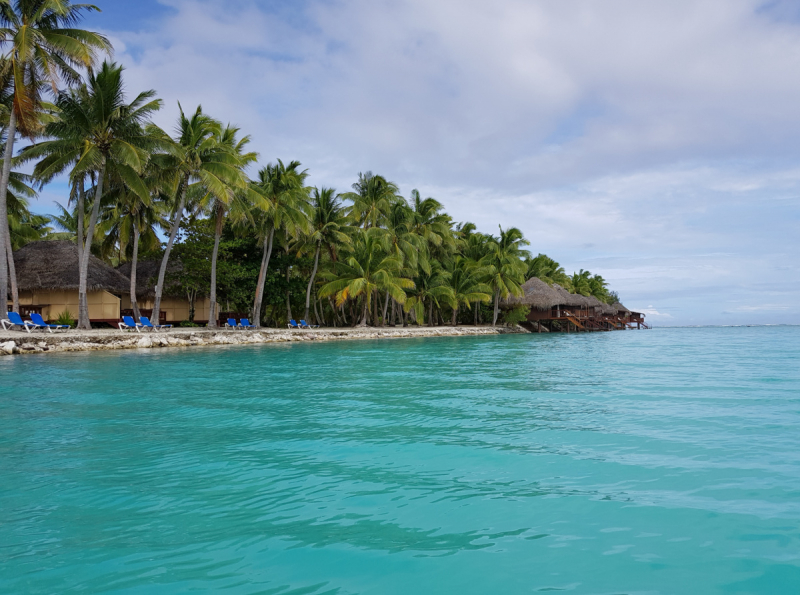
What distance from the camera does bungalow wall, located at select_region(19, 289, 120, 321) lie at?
2636 centimetres

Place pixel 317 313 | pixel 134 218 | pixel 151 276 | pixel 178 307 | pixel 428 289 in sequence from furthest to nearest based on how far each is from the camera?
pixel 317 313
pixel 428 289
pixel 178 307
pixel 151 276
pixel 134 218

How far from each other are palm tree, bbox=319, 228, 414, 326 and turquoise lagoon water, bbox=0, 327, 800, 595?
21.2 m

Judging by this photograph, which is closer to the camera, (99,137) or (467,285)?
(99,137)

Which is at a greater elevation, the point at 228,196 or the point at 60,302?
the point at 228,196

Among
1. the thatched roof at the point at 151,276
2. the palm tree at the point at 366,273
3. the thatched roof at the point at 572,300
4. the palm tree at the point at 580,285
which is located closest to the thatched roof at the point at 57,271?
the thatched roof at the point at 151,276

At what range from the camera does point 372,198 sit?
34.5 m

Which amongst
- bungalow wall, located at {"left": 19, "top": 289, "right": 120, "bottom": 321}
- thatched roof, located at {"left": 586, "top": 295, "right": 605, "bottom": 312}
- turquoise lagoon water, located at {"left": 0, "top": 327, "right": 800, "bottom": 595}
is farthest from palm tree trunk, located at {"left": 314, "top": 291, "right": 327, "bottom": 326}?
turquoise lagoon water, located at {"left": 0, "top": 327, "right": 800, "bottom": 595}

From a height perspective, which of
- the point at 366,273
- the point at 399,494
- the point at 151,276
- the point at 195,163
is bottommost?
the point at 399,494

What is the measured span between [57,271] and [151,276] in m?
4.92

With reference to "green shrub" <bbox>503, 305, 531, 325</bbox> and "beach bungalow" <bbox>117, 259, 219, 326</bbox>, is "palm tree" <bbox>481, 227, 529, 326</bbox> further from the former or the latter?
"beach bungalow" <bbox>117, 259, 219, 326</bbox>

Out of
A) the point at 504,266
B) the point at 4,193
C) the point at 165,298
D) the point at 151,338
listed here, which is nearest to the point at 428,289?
the point at 504,266

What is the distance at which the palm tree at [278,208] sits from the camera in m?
25.5

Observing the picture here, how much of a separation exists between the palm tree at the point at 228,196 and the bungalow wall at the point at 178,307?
776 centimetres

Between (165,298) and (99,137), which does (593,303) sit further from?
(99,137)
